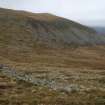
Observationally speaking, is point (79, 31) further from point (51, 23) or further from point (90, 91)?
point (90, 91)

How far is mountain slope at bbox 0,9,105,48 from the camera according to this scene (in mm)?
102438

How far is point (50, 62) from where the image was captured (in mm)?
72312

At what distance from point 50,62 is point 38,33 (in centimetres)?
3975

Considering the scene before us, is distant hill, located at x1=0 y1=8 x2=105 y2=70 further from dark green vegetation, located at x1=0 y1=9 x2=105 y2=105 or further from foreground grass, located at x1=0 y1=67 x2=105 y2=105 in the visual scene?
foreground grass, located at x1=0 y1=67 x2=105 y2=105

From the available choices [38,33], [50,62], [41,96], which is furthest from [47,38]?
[41,96]

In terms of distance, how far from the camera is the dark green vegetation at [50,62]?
95.8 feet

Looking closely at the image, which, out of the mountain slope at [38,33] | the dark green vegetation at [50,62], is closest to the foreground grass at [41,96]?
the dark green vegetation at [50,62]

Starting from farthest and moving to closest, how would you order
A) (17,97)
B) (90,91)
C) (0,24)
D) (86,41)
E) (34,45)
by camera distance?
(86,41)
(0,24)
(34,45)
(90,91)
(17,97)

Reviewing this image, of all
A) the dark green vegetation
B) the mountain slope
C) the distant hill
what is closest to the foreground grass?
the dark green vegetation

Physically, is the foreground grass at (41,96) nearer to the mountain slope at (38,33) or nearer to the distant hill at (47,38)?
the distant hill at (47,38)

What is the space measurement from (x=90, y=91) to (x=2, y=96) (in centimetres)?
941

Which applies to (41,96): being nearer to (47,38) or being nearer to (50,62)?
(50,62)

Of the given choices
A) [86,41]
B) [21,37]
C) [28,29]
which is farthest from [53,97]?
[86,41]

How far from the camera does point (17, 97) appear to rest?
1101 inches
